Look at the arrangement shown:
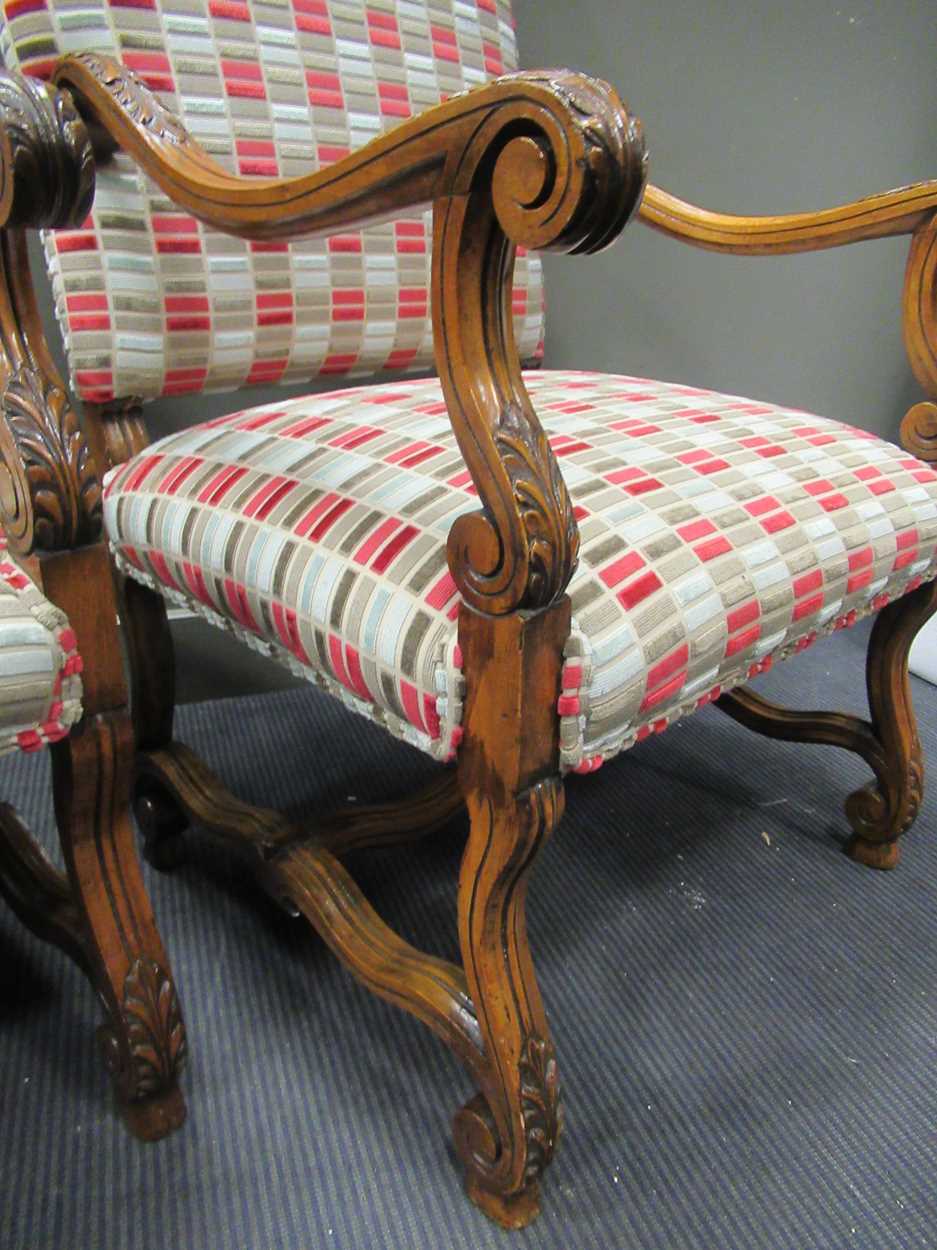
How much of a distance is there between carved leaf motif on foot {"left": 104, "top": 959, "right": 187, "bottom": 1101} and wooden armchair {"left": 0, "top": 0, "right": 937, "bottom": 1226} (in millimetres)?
128

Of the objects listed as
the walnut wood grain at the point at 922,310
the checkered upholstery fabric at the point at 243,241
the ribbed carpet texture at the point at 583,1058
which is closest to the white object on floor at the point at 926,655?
the ribbed carpet texture at the point at 583,1058

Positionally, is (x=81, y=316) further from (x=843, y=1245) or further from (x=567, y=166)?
(x=843, y=1245)

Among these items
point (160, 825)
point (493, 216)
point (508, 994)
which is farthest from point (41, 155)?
point (160, 825)

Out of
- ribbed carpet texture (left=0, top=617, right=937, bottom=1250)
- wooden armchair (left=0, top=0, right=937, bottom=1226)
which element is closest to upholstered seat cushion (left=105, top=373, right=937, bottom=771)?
wooden armchair (left=0, top=0, right=937, bottom=1226)

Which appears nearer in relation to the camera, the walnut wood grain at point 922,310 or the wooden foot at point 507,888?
the wooden foot at point 507,888

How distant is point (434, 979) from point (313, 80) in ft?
2.49

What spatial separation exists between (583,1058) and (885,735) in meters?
0.45

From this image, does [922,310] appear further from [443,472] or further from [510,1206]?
[510,1206]

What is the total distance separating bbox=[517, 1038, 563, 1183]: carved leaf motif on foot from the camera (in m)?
0.59

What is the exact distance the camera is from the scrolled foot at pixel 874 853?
1.02 metres

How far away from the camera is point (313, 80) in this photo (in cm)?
84

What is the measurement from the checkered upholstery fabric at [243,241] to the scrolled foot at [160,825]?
0.40m

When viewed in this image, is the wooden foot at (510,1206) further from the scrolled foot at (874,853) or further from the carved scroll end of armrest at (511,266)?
Answer: the scrolled foot at (874,853)

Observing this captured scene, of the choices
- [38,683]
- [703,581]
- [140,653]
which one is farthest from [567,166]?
[140,653]
